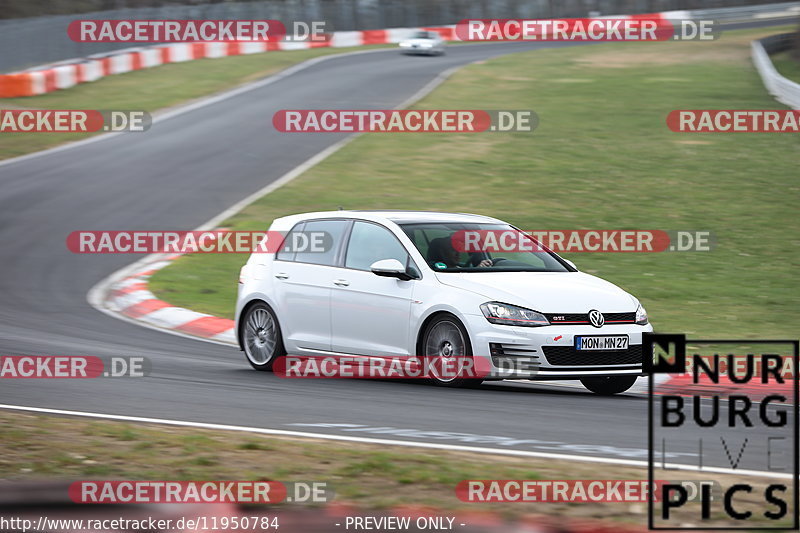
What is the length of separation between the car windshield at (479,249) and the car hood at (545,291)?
0.25 m

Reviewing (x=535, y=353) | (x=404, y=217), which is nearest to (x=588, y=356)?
(x=535, y=353)

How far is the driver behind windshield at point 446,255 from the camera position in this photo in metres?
11.4

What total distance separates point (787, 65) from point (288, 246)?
3633 cm

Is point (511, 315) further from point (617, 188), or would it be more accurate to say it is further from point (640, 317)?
point (617, 188)

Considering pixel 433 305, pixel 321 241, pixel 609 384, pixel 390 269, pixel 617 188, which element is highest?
pixel 617 188

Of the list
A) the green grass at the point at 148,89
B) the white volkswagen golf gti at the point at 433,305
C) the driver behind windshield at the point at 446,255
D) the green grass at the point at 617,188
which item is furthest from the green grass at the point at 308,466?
the green grass at the point at 148,89

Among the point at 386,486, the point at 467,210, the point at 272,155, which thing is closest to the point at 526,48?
the point at 272,155

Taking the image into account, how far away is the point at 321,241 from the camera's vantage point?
40.5ft

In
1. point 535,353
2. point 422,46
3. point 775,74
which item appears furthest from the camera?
point 422,46

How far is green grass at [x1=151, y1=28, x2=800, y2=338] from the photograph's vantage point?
1672cm

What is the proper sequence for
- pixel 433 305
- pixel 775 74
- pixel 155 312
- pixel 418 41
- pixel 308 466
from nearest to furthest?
pixel 308 466
pixel 433 305
pixel 155 312
pixel 775 74
pixel 418 41

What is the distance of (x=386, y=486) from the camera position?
6637mm

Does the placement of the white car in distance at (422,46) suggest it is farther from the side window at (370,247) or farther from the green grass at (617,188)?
the side window at (370,247)

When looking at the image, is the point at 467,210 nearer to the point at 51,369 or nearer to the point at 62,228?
the point at 62,228
